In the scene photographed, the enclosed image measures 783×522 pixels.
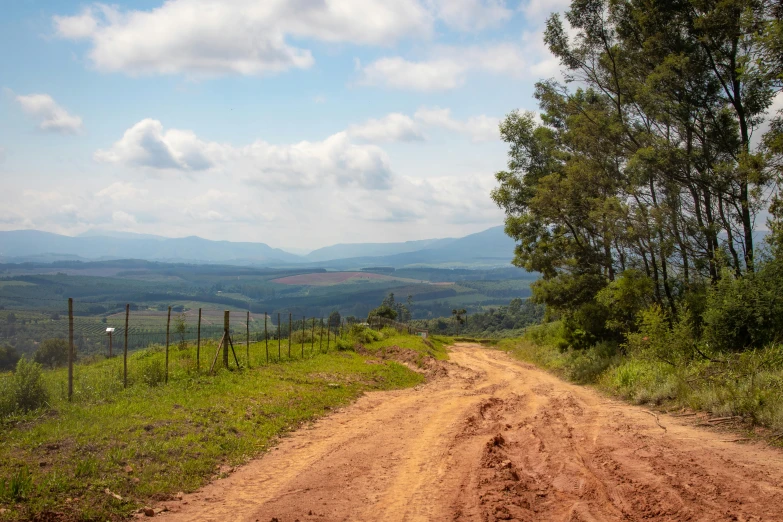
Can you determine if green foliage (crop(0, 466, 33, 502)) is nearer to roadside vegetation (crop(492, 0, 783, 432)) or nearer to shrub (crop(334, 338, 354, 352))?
roadside vegetation (crop(492, 0, 783, 432))

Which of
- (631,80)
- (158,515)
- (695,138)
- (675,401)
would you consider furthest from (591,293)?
(158,515)

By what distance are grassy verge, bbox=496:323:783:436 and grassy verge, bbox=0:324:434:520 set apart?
8.90 meters

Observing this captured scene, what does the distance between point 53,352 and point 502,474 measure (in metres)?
26.4

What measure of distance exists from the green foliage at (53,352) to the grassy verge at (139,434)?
12953mm

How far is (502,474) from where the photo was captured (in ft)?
25.1

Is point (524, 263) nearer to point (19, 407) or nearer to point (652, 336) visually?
point (652, 336)

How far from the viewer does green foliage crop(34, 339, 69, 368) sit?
83.8 ft

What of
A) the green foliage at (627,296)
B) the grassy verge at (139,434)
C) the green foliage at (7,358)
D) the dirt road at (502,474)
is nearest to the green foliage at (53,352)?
the green foliage at (7,358)

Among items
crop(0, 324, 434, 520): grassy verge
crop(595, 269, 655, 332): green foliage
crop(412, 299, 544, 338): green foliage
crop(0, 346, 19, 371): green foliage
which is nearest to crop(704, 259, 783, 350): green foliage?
crop(595, 269, 655, 332): green foliage

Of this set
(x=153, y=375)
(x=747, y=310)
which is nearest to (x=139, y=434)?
(x=153, y=375)

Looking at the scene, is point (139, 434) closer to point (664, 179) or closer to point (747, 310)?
point (747, 310)

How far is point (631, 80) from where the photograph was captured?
22.0 meters

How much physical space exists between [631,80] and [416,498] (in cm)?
2160

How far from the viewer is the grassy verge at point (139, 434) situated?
20.8 ft
